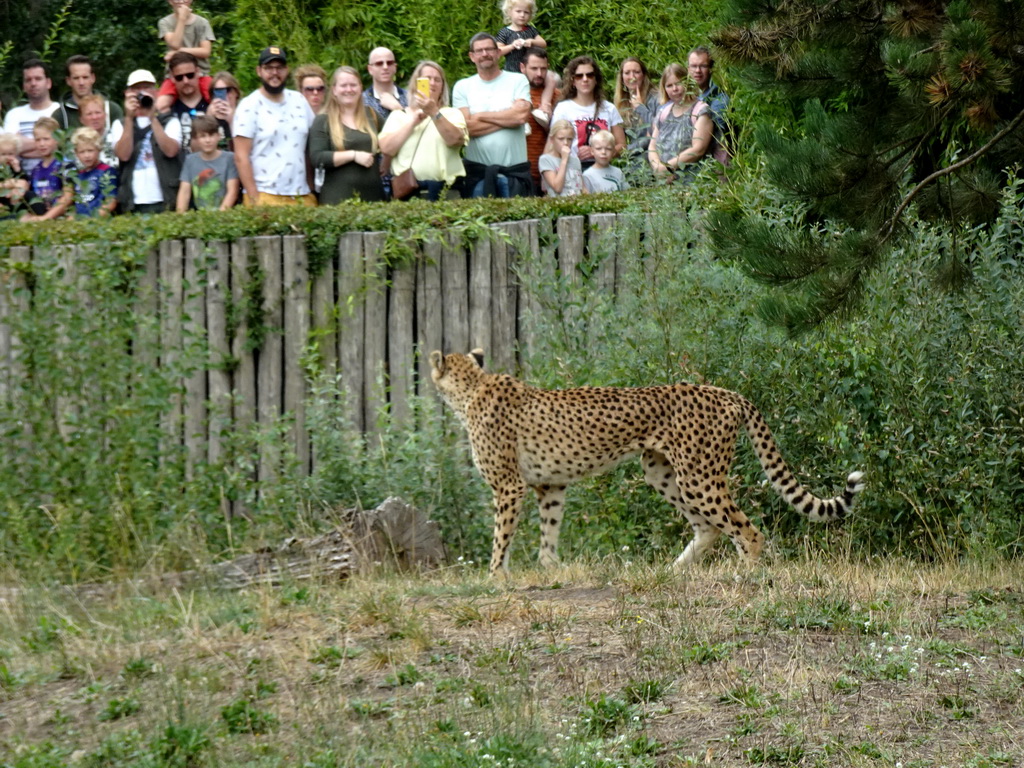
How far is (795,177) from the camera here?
6.74m

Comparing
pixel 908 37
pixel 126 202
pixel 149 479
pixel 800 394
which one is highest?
pixel 908 37

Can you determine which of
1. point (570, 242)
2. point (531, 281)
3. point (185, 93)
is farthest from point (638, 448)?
point (185, 93)

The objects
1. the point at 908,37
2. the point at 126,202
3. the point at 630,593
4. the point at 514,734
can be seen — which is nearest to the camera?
the point at 514,734

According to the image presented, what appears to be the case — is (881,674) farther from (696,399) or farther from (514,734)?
(696,399)

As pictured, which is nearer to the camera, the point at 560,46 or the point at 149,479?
the point at 149,479

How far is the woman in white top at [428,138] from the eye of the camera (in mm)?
12477

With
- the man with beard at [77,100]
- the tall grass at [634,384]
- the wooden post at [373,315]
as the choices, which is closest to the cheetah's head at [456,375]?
the tall grass at [634,384]

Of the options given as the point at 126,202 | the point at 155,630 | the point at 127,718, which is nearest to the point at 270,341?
the point at 126,202

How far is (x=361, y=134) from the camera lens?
41.2ft

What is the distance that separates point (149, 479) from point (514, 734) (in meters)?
4.90

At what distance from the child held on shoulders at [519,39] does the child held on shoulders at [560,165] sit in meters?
1.00

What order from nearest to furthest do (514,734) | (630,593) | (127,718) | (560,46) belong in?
(514,734) < (127,718) < (630,593) < (560,46)

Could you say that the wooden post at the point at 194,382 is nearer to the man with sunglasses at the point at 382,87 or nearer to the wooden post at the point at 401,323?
the wooden post at the point at 401,323

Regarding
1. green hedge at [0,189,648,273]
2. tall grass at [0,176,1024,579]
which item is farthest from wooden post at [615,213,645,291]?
green hedge at [0,189,648,273]
